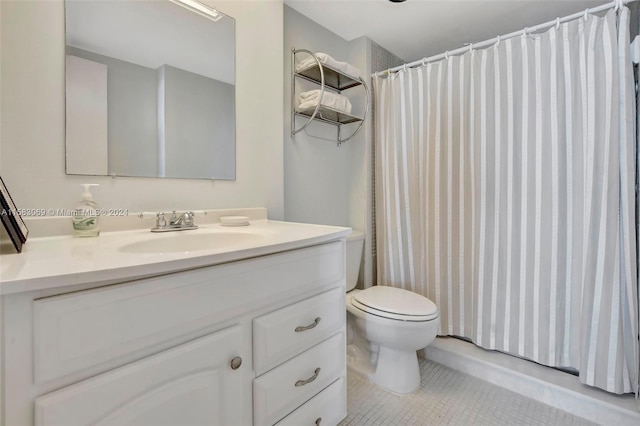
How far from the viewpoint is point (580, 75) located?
4.56 feet

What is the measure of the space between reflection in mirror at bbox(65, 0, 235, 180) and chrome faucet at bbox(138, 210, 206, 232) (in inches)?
6.6

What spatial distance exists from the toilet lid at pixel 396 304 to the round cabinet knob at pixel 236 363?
0.84 m

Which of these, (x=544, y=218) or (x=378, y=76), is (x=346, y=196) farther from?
(x=544, y=218)

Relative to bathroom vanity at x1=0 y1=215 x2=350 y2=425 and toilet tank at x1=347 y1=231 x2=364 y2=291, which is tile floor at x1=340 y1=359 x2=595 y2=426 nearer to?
bathroom vanity at x1=0 y1=215 x2=350 y2=425

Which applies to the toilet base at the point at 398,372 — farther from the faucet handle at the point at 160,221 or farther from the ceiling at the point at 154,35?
the ceiling at the point at 154,35

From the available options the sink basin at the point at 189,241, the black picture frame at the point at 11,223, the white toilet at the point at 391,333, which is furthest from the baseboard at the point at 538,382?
the black picture frame at the point at 11,223

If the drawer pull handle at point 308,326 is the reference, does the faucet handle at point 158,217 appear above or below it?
above

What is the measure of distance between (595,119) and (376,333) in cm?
139

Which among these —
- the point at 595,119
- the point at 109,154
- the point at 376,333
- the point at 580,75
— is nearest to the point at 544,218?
the point at 595,119

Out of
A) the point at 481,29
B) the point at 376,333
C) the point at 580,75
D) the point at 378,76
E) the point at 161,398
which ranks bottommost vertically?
the point at 376,333

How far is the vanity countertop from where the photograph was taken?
52 centimetres

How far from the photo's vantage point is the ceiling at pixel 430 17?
1675 millimetres

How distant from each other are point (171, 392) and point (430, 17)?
2.16 meters

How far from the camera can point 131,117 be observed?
111 cm
